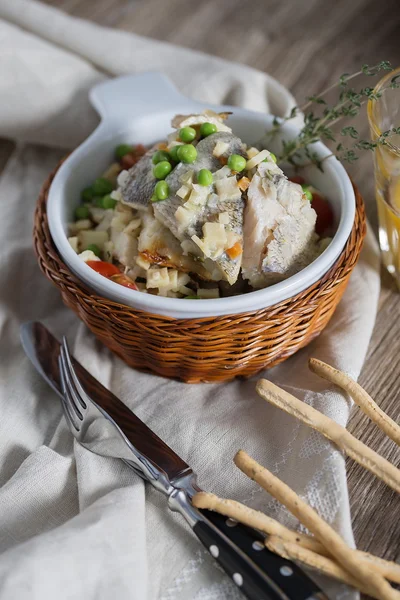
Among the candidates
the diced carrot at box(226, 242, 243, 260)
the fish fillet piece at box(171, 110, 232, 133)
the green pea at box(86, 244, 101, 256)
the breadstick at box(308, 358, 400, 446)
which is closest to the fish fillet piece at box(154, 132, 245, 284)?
the diced carrot at box(226, 242, 243, 260)

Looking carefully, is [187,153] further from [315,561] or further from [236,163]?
[315,561]

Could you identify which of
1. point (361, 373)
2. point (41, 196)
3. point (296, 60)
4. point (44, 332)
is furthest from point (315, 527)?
point (296, 60)

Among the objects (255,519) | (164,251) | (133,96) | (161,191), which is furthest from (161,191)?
(255,519)

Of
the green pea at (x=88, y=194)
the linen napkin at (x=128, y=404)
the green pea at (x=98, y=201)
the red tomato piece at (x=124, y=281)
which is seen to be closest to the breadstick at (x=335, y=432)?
the linen napkin at (x=128, y=404)

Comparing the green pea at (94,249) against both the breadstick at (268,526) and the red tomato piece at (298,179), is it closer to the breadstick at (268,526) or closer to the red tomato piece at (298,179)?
the red tomato piece at (298,179)

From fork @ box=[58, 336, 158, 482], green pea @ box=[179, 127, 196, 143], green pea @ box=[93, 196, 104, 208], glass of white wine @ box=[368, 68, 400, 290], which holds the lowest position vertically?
fork @ box=[58, 336, 158, 482]

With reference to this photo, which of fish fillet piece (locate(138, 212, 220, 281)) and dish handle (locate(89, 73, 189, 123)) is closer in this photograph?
fish fillet piece (locate(138, 212, 220, 281))

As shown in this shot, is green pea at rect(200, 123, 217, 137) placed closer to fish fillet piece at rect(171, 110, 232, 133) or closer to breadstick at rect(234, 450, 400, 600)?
fish fillet piece at rect(171, 110, 232, 133)

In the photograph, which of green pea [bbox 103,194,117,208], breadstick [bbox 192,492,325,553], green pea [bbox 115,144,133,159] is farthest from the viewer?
green pea [bbox 115,144,133,159]
